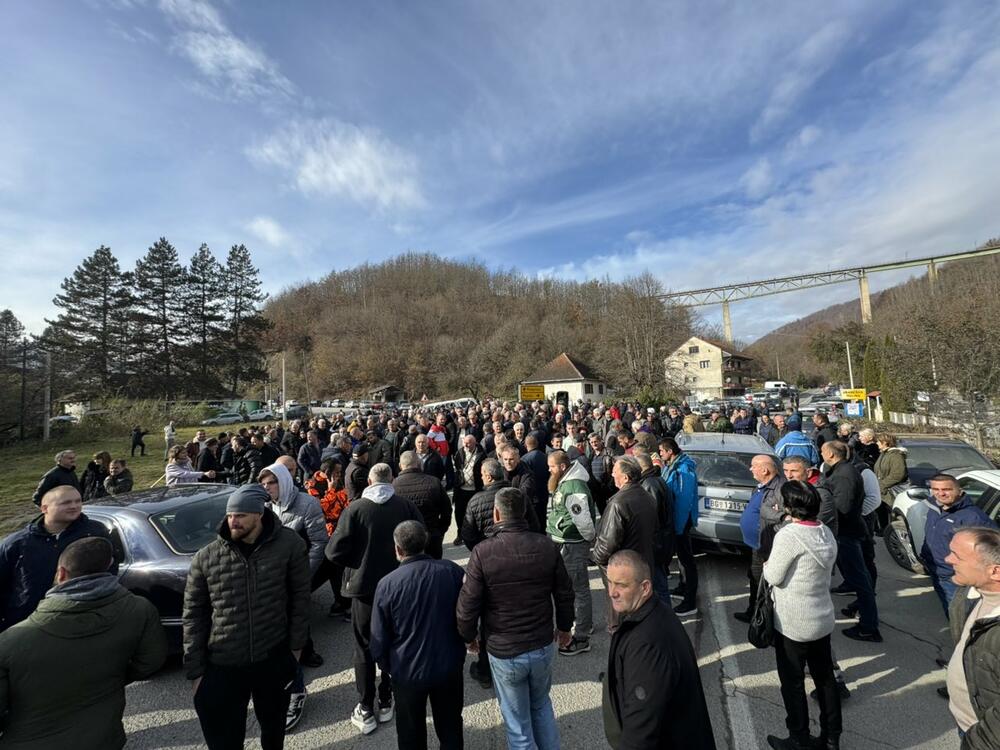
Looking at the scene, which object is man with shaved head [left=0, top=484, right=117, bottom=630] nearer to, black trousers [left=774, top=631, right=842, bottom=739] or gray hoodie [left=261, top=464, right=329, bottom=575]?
gray hoodie [left=261, top=464, right=329, bottom=575]

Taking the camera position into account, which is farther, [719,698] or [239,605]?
[719,698]

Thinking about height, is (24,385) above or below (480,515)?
above

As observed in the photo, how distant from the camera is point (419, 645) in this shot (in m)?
2.52

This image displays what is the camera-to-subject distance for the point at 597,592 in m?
5.38

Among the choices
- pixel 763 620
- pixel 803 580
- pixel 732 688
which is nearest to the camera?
pixel 803 580

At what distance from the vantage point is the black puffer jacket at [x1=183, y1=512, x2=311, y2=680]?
8.30 feet

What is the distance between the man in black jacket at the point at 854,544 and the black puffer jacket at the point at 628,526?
166 cm

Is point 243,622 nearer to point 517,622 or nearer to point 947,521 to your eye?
point 517,622

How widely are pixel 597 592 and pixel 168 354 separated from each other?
164 ft

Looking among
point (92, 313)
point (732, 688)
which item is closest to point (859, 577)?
point (732, 688)

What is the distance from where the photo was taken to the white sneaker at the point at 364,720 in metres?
3.18

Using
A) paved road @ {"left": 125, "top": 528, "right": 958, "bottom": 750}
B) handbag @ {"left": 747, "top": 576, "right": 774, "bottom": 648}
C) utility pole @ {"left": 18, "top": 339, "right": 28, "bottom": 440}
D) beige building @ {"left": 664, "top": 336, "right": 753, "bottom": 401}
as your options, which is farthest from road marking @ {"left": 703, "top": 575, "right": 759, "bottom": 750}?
beige building @ {"left": 664, "top": 336, "right": 753, "bottom": 401}

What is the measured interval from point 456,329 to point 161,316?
36.7 metres

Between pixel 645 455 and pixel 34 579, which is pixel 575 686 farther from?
pixel 34 579
